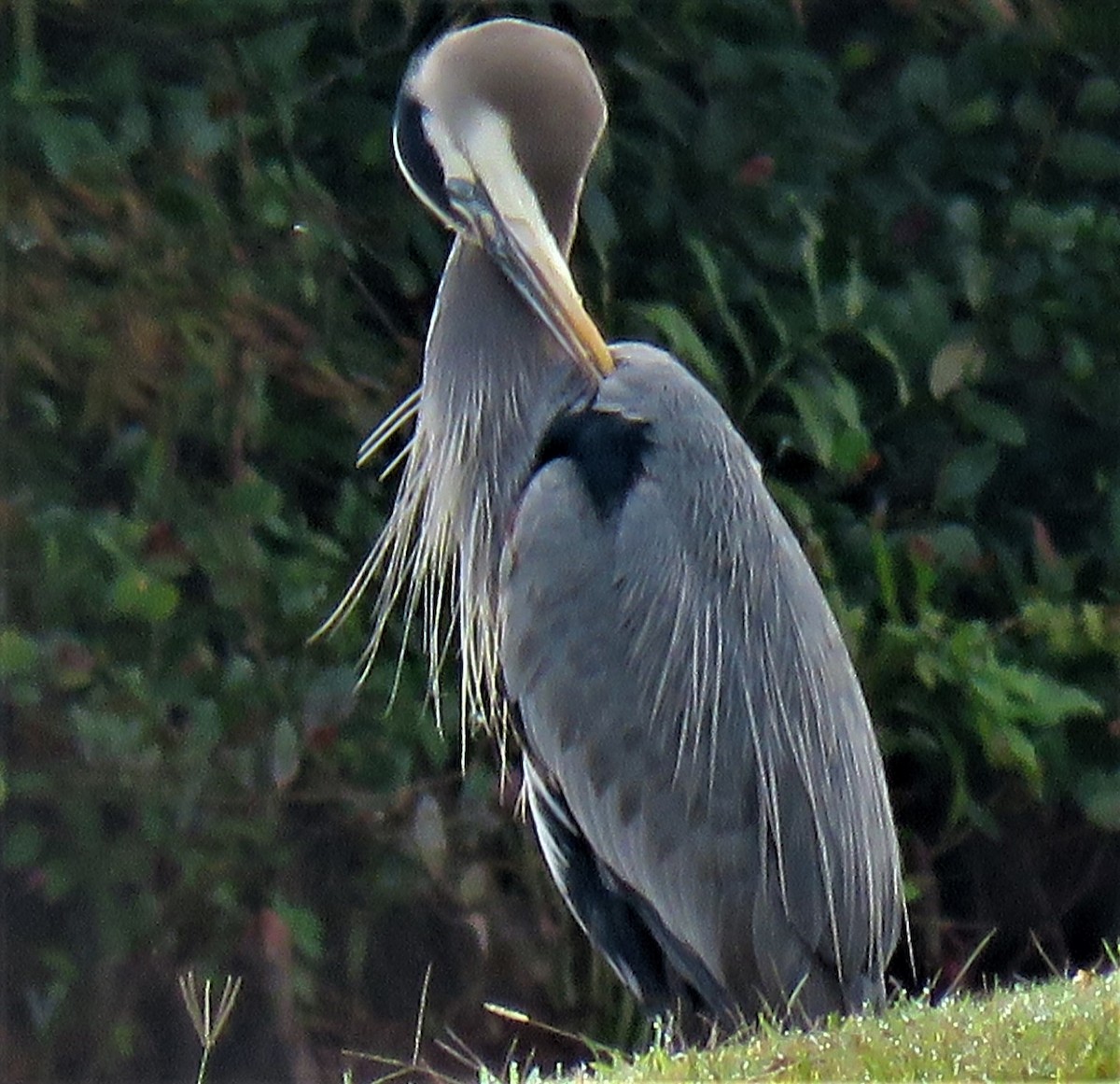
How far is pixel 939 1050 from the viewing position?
8.23 ft

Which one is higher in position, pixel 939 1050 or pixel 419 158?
pixel 419 158

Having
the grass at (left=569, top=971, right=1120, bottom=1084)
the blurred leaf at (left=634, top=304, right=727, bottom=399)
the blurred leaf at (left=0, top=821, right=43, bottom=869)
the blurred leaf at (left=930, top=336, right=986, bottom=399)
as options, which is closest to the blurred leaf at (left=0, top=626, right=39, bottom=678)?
the blurred leaf at (left=0, top=821, right=43, bottom=869)

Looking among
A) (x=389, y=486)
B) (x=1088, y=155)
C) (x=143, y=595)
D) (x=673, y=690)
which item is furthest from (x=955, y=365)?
(x=143, y=595)

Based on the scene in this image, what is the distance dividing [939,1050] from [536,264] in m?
1.41

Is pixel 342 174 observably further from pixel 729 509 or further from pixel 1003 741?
pixel 1003 741

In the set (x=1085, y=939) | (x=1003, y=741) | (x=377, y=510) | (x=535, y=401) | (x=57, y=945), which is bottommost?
(x=1085, y=939)

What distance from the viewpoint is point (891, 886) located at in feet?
11.5

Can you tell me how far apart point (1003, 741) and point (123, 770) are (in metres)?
1.71

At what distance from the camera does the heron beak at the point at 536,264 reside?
3.34m

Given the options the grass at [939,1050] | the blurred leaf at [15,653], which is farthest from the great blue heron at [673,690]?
the blurred leaf at [15,653]

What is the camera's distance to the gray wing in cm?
335

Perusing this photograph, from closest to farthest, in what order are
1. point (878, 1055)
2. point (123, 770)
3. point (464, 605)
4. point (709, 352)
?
point (878, 1055), point (464, 605), point (123, 770), point (709, 352)

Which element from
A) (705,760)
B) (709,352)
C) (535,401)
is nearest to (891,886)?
(705,760)

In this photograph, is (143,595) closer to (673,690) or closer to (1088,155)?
(673,690)
